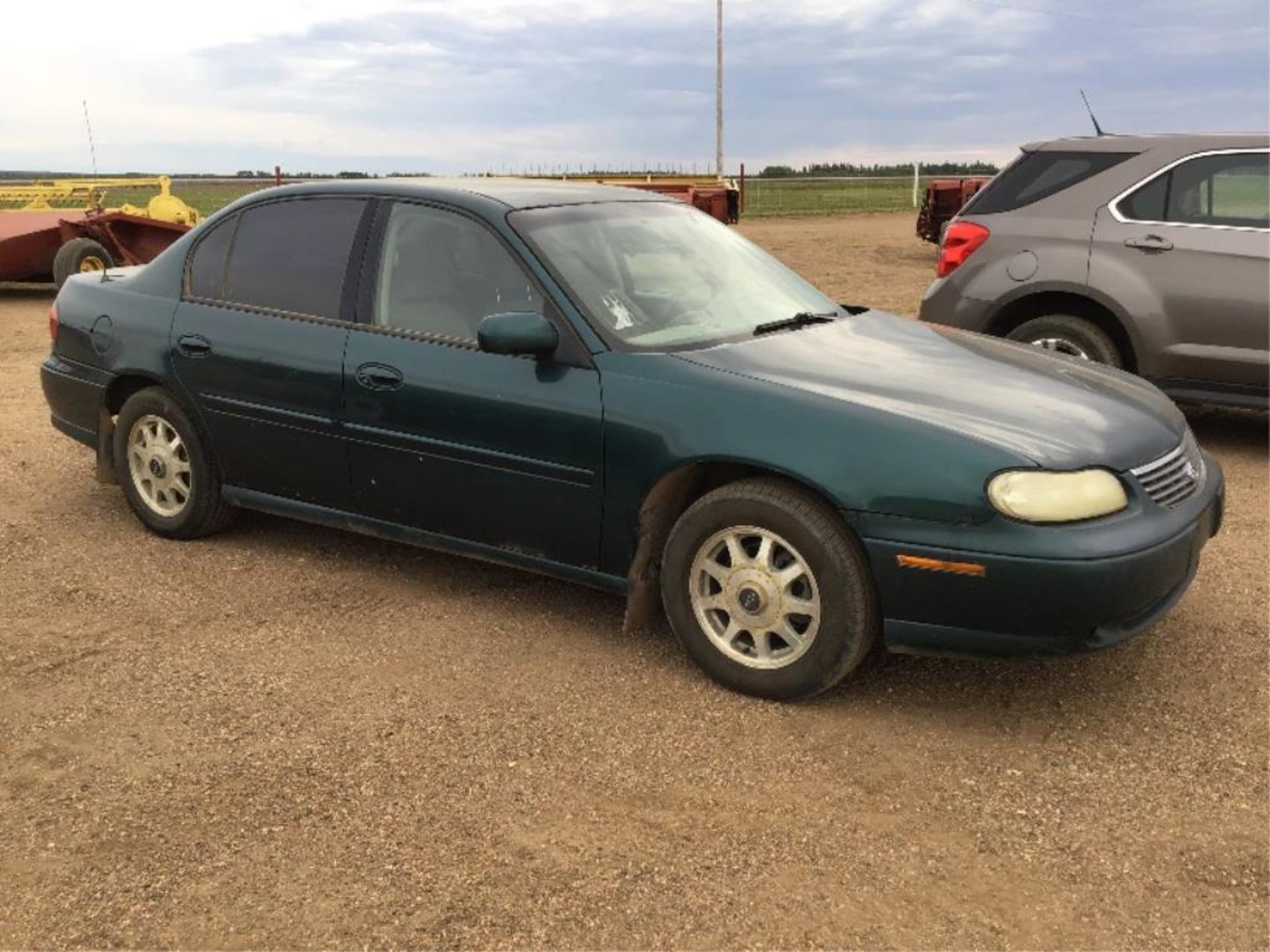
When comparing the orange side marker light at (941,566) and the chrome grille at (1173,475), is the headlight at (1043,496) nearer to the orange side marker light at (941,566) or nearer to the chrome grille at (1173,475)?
the orange side marker light at (941,566)

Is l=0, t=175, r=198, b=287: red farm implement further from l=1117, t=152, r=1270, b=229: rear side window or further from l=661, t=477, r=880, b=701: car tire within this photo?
l=661, t=477, r=880, b=701: car tire

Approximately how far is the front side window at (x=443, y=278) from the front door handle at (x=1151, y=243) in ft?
13.5

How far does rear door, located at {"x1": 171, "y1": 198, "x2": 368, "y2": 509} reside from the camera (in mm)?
4492

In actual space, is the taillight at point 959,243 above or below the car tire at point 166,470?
above

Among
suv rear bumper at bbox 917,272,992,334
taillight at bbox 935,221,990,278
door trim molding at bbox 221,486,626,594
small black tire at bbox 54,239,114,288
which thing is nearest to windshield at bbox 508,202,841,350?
door trim molding at bbox 221,486,626,594

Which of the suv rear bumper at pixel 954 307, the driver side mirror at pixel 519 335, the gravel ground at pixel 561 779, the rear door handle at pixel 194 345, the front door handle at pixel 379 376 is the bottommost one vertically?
the gravel ground at pixel 561 779

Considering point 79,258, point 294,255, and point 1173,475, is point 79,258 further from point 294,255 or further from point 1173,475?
point 1173,475

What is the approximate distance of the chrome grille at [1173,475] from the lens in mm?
3566

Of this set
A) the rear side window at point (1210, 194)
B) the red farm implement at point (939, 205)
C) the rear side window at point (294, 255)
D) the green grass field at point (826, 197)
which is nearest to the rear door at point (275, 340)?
the rear side window at point (294, 255)

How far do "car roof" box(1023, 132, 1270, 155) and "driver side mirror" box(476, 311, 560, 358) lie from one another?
450 cm

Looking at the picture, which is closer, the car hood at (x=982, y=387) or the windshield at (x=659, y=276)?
the car hood at (x=982, y=387)

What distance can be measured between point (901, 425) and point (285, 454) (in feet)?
7.99

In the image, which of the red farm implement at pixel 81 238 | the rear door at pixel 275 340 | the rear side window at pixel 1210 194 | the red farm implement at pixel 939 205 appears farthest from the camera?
the red farm implement at pixel 939 205

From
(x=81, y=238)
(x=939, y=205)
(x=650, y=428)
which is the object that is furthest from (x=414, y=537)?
(x=939, y=205)
